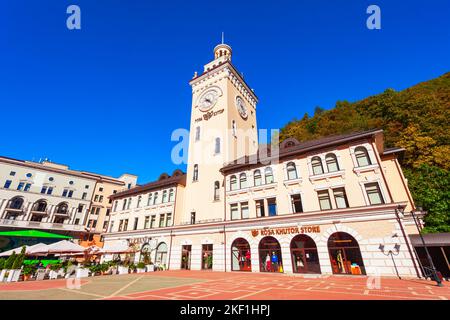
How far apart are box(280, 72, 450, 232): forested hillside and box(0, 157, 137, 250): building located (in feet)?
160

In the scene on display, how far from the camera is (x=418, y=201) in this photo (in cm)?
2477

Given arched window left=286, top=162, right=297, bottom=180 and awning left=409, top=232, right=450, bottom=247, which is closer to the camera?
awning left=409, top=232, right=450, bottom=247

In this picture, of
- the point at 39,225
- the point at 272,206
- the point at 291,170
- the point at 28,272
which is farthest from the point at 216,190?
the point at 39,225

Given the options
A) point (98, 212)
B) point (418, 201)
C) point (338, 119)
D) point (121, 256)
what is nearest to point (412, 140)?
point (418, 201)

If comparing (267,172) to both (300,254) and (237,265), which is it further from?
(237,265)

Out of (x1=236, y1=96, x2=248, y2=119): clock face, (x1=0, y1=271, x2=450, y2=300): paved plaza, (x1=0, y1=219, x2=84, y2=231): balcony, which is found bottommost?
(x1=0, y1=271, x2=450, y2=300): paved plaza

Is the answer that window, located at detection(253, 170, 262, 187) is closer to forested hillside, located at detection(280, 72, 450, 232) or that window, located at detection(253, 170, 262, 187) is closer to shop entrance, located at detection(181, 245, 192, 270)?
shop entrance, located at detection(181, 245, 192, 270)

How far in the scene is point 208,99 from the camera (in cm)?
3406

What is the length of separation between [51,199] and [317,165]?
51986mm

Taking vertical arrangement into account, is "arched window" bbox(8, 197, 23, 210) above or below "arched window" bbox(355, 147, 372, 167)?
above

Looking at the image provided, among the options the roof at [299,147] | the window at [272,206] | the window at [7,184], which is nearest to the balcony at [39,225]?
the window at [7,184]

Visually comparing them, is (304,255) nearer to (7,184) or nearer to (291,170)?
(291,170)

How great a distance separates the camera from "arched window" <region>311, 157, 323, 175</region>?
20.1 m

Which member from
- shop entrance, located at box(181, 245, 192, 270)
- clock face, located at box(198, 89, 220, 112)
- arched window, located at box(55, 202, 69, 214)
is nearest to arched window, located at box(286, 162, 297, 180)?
shop entrance, located at box(181, 245, 192, 270)
